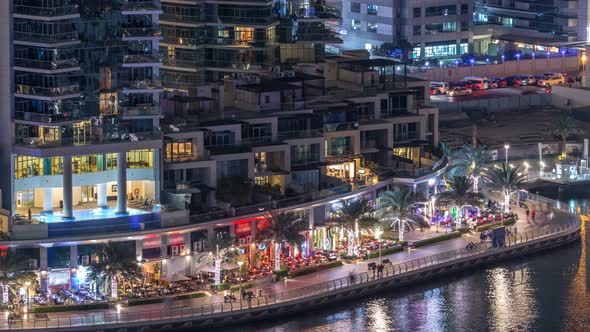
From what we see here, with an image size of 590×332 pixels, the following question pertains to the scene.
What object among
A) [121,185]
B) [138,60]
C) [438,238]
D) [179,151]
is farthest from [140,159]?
[438,238]

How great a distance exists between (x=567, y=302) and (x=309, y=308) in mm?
17646

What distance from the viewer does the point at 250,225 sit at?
137750 millimetres

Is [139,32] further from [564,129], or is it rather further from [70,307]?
[564,129]

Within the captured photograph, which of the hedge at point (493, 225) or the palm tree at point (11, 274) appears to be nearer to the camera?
the palm tree at point (11, 274)

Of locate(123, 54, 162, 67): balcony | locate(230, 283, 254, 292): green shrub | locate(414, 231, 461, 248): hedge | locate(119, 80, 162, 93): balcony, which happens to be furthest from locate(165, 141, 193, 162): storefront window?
locate(414, 231, 461, 248): hedge

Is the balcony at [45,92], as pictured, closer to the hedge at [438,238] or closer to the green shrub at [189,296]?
the green shrub at [189,296]

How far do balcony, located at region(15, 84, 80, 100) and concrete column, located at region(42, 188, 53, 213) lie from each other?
6.50 metres

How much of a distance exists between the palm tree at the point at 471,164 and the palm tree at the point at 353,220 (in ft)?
57.6

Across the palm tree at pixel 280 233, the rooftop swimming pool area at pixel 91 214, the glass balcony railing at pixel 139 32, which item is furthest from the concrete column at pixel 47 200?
the palm tree at pixel 280 233

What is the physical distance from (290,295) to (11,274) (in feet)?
60.3

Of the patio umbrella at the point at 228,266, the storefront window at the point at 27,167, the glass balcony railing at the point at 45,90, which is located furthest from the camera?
the storefront window at the point at 27,167

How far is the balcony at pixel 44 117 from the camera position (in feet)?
438

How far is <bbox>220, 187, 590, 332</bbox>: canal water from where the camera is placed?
12988 centimetres

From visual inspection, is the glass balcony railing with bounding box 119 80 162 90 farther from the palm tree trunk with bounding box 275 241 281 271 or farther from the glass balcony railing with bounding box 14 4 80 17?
the palm tree trunk with bounding box 275 241 281 271
